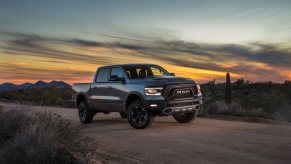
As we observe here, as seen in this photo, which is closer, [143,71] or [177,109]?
[177,109]

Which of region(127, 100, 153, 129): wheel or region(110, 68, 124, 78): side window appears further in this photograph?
region(110, 68, 124, 78): side window

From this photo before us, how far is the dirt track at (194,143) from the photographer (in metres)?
8.71

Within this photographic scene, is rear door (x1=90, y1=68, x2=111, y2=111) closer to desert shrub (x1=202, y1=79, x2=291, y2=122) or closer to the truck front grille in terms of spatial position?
the truck front grille

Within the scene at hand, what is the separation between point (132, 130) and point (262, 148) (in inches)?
191

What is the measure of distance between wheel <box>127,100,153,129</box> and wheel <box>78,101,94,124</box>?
3.02 m

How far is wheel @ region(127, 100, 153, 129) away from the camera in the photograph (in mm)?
13352

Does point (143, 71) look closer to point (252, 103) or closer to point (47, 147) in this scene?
point (47, 147)

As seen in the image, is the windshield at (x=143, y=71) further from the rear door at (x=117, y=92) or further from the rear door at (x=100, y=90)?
the rear door at (x=100, y=90)

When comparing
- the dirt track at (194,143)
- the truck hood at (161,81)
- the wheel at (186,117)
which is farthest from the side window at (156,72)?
the dirt track at (194,143)

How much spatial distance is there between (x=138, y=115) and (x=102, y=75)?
2786 millimetres

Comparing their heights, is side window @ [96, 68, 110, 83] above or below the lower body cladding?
above

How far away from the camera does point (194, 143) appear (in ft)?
34.5

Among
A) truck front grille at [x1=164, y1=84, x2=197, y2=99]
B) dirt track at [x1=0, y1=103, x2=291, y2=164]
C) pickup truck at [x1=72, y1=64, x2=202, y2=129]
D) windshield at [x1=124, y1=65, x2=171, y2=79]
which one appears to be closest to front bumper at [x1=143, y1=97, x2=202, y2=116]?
pickup truck at [x1=72, y1=64, x2=202, y2=129]

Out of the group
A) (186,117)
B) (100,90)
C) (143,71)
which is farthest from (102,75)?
(186,117)
